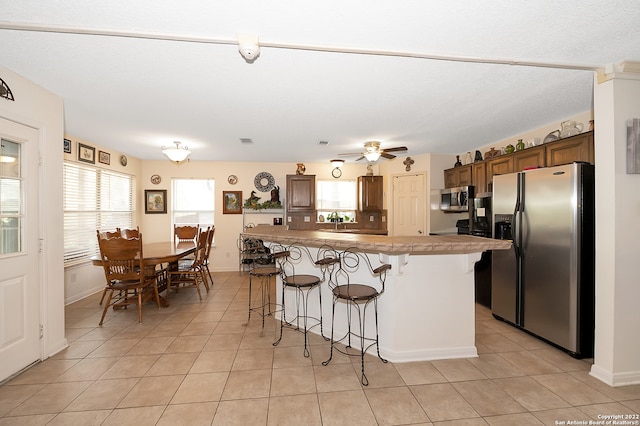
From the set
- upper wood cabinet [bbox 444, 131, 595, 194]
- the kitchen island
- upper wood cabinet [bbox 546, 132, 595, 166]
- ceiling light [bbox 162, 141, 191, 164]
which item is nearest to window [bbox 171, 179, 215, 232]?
Result: ceiling light [bbox 162, 141, 191, 164]

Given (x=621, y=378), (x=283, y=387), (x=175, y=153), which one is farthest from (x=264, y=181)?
(x=621, y=378)

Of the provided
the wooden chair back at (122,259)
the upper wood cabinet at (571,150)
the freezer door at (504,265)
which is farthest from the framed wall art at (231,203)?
the upper wood cabinet at (571,150)

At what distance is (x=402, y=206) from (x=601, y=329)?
366cm

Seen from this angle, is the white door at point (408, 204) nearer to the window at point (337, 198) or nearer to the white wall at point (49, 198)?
the window at point (337, 198)

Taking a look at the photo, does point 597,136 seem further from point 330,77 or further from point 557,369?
point 330,77

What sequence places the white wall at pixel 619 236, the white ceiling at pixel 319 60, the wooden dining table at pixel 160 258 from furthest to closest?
the wooden dining table at pixel 160 258, the white wall at pixel 619 236, the white ceiling at pixel 319 60

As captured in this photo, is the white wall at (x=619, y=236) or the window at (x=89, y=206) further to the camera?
the window at (x=89, y=206)

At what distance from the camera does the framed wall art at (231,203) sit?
6.11 metres

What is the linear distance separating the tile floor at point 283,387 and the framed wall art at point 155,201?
331 centimetres

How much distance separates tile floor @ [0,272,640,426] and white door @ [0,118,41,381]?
0.24 metres

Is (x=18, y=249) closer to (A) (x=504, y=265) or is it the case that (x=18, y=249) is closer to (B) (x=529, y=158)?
(A) (x=504, y=265)

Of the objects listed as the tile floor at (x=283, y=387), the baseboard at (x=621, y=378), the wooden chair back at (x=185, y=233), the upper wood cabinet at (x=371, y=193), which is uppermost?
the upper wood cabinet at (x=371, y=193)

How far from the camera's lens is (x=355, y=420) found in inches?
69.7

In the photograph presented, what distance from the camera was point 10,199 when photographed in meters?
2.28
